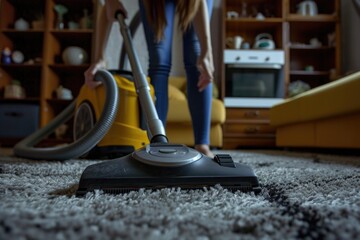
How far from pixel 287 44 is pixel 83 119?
2158 mm

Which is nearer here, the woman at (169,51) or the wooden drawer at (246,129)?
the woman at (169,51)

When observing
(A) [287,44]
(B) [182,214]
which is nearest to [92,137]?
(B) [182,214]

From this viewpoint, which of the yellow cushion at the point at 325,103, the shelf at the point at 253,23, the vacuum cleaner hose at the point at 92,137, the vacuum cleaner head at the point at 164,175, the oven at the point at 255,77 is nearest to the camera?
the vacuum cleaner head at the point at 164,175

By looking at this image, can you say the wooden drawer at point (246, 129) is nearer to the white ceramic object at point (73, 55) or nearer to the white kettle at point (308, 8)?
the white kettle at point (308, 8)

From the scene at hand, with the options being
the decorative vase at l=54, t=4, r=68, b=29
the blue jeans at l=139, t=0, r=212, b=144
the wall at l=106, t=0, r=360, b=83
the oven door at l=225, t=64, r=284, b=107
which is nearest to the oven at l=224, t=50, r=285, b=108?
the oven door at l=225, t=64, r=284, b=107

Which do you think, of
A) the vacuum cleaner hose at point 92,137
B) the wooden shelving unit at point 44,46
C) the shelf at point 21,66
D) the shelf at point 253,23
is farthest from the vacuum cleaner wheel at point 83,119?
the shelf at point 253,23

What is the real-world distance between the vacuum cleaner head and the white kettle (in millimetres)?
2719

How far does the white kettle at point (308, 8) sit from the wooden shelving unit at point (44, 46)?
1.75 m

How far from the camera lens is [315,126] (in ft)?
5.42

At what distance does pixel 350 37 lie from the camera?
107 inches

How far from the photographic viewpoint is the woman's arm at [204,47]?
0.87 metres

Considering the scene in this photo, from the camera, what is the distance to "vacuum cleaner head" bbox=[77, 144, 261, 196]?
404mm

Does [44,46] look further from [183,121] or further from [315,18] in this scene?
[315,18]

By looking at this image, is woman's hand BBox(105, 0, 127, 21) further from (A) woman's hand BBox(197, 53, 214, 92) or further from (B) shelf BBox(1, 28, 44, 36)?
(B) shelf BBox(1, 28, 44, 36)
